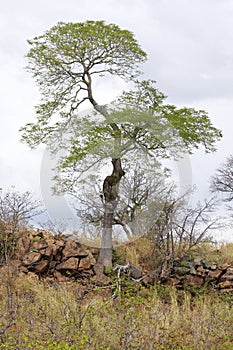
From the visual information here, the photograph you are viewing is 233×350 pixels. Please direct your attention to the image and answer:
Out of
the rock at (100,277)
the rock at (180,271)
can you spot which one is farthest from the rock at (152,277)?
the rock at (100,277)

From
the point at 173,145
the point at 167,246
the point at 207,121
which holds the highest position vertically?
the point at 207,121

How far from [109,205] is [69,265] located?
74.7 inches

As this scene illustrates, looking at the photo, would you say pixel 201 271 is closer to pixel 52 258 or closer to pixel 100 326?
pixel 52 258

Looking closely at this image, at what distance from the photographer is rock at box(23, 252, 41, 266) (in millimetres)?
12062

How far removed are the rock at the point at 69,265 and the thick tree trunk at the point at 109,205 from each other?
2.56 ft

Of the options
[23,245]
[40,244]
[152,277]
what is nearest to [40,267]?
[40,244]

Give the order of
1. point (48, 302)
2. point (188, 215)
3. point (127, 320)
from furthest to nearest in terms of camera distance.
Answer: point (188, 215), point (48, 302), point (127, 320)

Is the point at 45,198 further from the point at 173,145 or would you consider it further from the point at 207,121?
the point at 207,121

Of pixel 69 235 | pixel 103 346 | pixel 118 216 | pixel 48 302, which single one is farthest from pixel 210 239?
pixel 103 346

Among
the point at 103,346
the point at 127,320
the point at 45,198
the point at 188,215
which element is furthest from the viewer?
the point at 188,215

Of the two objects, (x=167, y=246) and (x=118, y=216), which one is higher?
(x=118, y=216)

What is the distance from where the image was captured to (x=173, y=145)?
41.8ft

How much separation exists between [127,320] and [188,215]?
20.2 ft

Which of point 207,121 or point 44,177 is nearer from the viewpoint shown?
point 44,177
